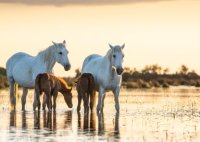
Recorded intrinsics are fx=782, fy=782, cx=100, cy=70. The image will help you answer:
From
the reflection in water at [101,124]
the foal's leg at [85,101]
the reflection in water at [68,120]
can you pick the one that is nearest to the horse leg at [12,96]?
the foal's leg at [85,101]

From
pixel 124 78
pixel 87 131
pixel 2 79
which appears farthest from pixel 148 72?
pixel 87 131

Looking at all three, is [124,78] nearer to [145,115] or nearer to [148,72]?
[148,72]

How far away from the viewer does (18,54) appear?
86.7 feet

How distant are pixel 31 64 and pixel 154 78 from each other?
161ft

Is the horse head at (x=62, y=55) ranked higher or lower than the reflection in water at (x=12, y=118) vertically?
higher

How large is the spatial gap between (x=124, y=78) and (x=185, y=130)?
178 feet

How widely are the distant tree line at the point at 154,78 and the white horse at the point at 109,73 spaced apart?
1242 inches

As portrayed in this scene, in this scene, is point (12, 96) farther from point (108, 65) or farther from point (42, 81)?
point (108, 65)

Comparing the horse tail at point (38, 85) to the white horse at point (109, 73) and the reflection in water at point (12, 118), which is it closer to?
the reflection in water at point (12, 118)

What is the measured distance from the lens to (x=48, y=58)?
77.4 feet

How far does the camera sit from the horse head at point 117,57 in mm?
21625

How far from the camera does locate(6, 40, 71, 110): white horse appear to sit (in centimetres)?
2341

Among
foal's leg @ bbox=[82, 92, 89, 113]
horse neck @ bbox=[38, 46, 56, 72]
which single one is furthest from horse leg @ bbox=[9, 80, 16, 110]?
foal's leg @ bbox=[82, 92, 89, 113]

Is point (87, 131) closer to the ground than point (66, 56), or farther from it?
closer to the ground
